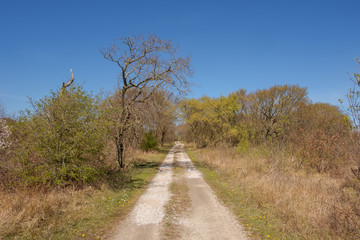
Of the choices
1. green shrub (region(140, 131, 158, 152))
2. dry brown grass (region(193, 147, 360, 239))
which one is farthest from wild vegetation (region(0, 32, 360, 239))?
green shrub (region(140, 131, 158, 152))

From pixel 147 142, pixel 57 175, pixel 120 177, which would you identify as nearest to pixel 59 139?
pixel 57 175

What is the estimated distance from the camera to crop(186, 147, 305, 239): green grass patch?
5.05 meters

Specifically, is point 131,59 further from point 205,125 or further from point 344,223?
point 205,125

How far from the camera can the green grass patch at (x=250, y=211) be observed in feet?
16.6

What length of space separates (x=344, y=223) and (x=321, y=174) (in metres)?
7.70

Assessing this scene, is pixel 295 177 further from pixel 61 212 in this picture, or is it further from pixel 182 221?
pixel 61 212

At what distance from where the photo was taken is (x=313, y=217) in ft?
17.9

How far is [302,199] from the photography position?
6.67 metres

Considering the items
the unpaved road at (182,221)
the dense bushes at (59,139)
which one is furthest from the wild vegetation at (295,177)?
the dense bushes at (59,139)

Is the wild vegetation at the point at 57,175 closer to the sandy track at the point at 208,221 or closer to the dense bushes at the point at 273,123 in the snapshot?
the sandy track at the point at 208,221

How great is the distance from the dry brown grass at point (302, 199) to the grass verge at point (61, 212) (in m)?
4.69

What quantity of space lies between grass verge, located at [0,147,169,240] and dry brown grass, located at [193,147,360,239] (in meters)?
4.69

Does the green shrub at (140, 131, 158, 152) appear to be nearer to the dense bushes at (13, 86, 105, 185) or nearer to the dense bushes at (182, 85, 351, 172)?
the dense bushes at (182, 85, 351, 172)

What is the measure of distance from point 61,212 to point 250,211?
5.67 m
